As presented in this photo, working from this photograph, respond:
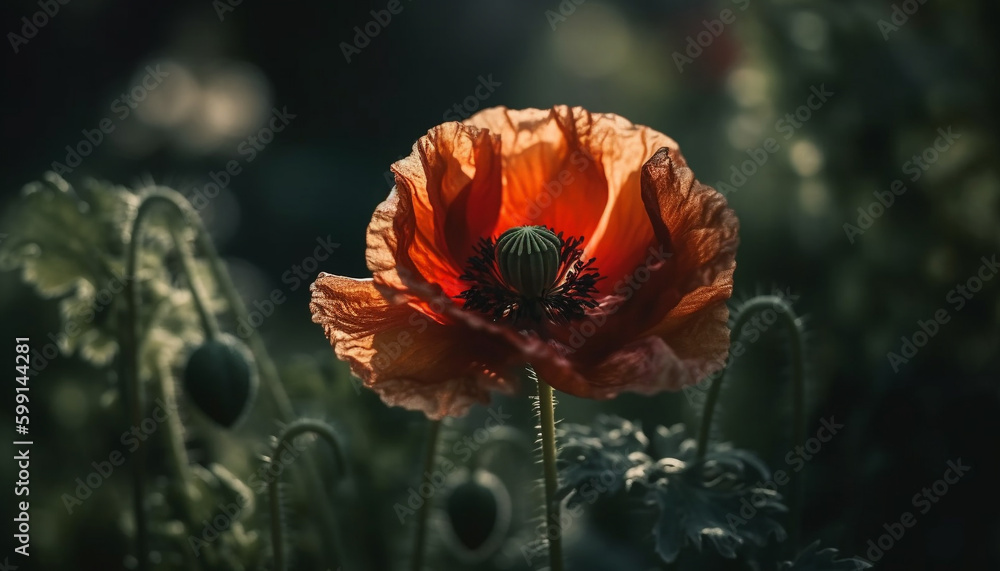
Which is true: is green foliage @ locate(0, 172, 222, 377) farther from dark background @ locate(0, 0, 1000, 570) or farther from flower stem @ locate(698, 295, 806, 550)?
flower stem @ locate(698, 295, 806, 550)

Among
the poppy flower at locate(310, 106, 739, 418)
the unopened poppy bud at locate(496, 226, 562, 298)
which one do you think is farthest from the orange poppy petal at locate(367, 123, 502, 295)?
the unopened poppy bud at locate(496, 226, 562, 298)

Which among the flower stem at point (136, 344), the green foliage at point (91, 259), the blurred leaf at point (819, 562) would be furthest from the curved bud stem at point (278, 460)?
the blurred leaf at point (819, 562)

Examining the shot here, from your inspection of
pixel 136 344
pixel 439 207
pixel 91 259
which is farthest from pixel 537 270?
pixel 91 259

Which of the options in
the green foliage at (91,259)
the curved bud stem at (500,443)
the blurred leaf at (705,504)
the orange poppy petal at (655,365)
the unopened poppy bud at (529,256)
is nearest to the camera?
the orange poppy petal at (655,365)

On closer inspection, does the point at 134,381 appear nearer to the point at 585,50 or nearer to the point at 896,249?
the point at 896,249

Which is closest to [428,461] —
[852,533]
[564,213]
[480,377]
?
[480,377]

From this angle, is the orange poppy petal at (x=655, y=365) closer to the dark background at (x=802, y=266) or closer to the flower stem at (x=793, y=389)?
the flower stem at (x=793, y=389)

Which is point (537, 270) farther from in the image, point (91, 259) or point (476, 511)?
point (91, 259)
